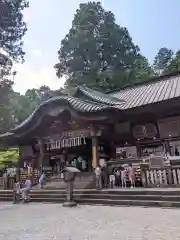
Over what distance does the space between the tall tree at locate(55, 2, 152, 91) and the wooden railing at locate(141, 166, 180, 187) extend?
26.5 m

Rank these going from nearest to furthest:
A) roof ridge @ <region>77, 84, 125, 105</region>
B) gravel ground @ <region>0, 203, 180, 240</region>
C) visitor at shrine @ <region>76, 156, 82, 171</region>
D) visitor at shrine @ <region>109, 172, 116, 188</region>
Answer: gravel ground @ <region>0, 203, 180, 240</region> < visitor at shrine @ <region>109, 172, 116, 188</region> < roof ridge @ <region>77, 84, 125, 105</region> < visitor at shrine @ <region>76, 156, 82, 171</region>

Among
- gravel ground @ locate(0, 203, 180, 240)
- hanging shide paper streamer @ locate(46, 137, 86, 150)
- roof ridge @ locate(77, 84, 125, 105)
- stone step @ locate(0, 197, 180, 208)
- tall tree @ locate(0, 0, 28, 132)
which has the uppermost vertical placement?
tall tree @ locate(0, 0, 28, 132)

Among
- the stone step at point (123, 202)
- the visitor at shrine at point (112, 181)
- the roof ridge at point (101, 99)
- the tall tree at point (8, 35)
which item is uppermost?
the tall tree at point (8, 35)

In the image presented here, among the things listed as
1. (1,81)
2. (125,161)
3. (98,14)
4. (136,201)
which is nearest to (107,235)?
(136,201)

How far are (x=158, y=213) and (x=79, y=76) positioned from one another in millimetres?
32095

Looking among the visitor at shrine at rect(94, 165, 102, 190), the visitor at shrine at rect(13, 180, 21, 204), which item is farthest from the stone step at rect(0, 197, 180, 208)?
the visitor at shrine at rect(13, 180, 21, 204)

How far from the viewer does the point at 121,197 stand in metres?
11.7

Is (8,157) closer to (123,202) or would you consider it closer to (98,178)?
(98,178)

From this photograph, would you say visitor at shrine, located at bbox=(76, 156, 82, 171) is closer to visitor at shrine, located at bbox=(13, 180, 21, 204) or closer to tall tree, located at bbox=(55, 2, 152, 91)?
visitor at shrine, located at bbox=(13, 180, 21, 204)

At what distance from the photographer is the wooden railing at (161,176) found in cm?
1201

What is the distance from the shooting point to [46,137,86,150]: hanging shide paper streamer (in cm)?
1778

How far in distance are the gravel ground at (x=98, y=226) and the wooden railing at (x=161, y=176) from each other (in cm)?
277

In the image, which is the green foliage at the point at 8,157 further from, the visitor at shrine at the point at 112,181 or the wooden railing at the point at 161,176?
the wooden railing at the point at 161,176

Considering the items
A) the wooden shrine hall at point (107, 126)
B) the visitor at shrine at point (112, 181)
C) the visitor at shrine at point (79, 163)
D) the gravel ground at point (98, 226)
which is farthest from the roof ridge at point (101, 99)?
the gravel ground at point (98, 226)
